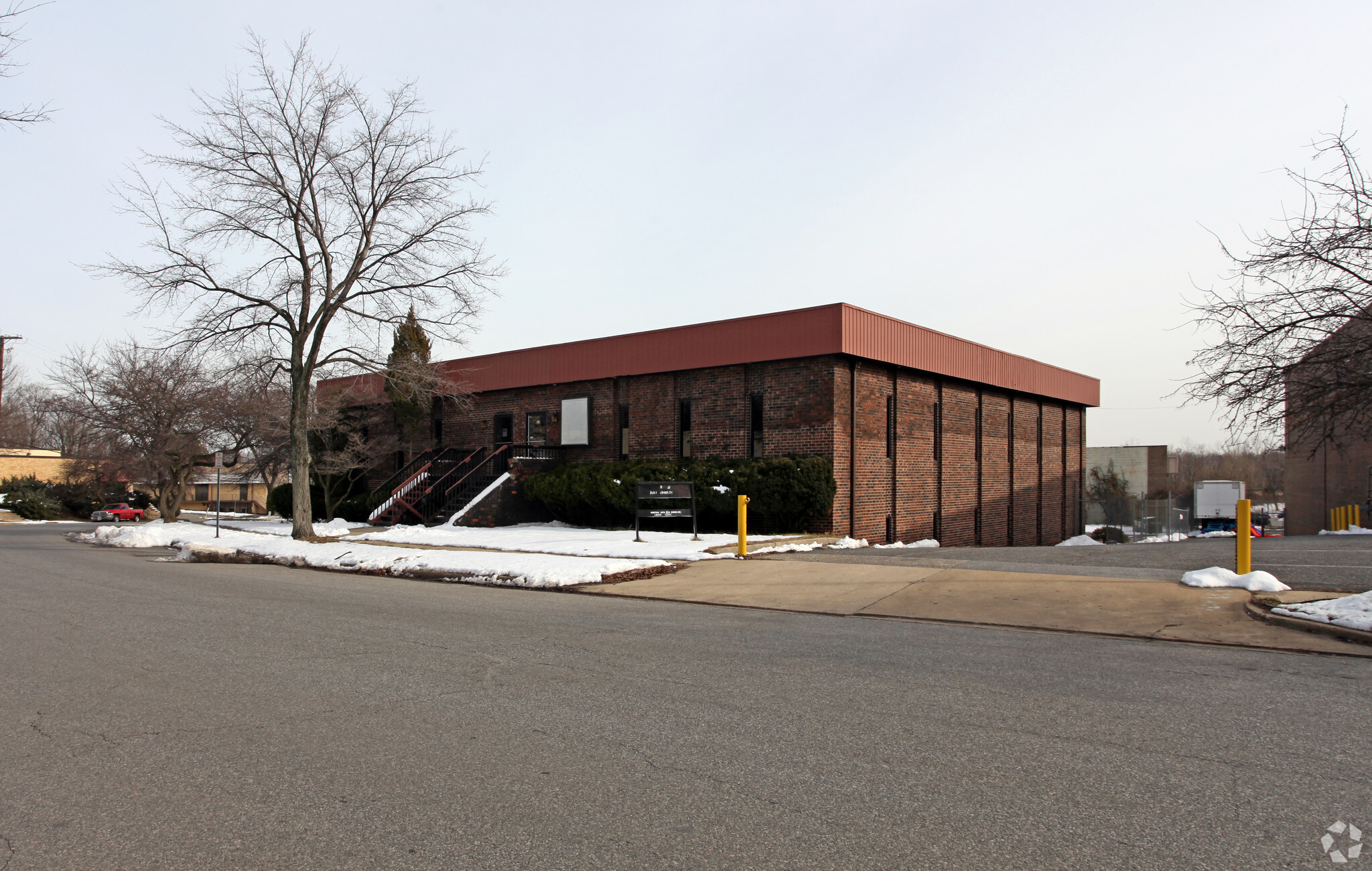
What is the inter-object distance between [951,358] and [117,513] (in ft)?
150

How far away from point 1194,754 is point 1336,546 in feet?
57.4

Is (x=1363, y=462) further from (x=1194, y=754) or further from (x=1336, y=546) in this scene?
(x=1194, y=754)

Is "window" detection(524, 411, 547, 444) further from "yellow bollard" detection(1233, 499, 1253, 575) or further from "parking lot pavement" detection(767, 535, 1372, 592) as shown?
"yellow bollard" detection(1233, 499, 1253, 575)

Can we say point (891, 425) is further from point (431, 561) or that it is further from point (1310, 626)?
point (1310, 626)

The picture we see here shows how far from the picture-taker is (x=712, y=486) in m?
21.5

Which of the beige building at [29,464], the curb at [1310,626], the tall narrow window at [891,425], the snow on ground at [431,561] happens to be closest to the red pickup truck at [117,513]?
the beige building at [29,464]

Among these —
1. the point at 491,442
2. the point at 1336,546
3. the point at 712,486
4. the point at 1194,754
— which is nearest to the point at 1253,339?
the point at 1194,754

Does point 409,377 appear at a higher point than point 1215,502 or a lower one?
higher

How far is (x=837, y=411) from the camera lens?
21.5m

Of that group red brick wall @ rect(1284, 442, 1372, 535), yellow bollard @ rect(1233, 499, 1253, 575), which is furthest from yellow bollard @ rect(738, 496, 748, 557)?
red brick wall @ rect(1284, 442, 1372, 535)

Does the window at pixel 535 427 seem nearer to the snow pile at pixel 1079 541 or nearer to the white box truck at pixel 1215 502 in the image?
the snow pile at pixel 1079 541

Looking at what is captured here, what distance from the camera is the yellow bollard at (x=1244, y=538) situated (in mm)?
10992

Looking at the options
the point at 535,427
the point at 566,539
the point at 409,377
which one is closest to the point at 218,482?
the point at 409,377

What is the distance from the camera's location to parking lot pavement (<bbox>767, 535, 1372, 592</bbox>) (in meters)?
12.6
